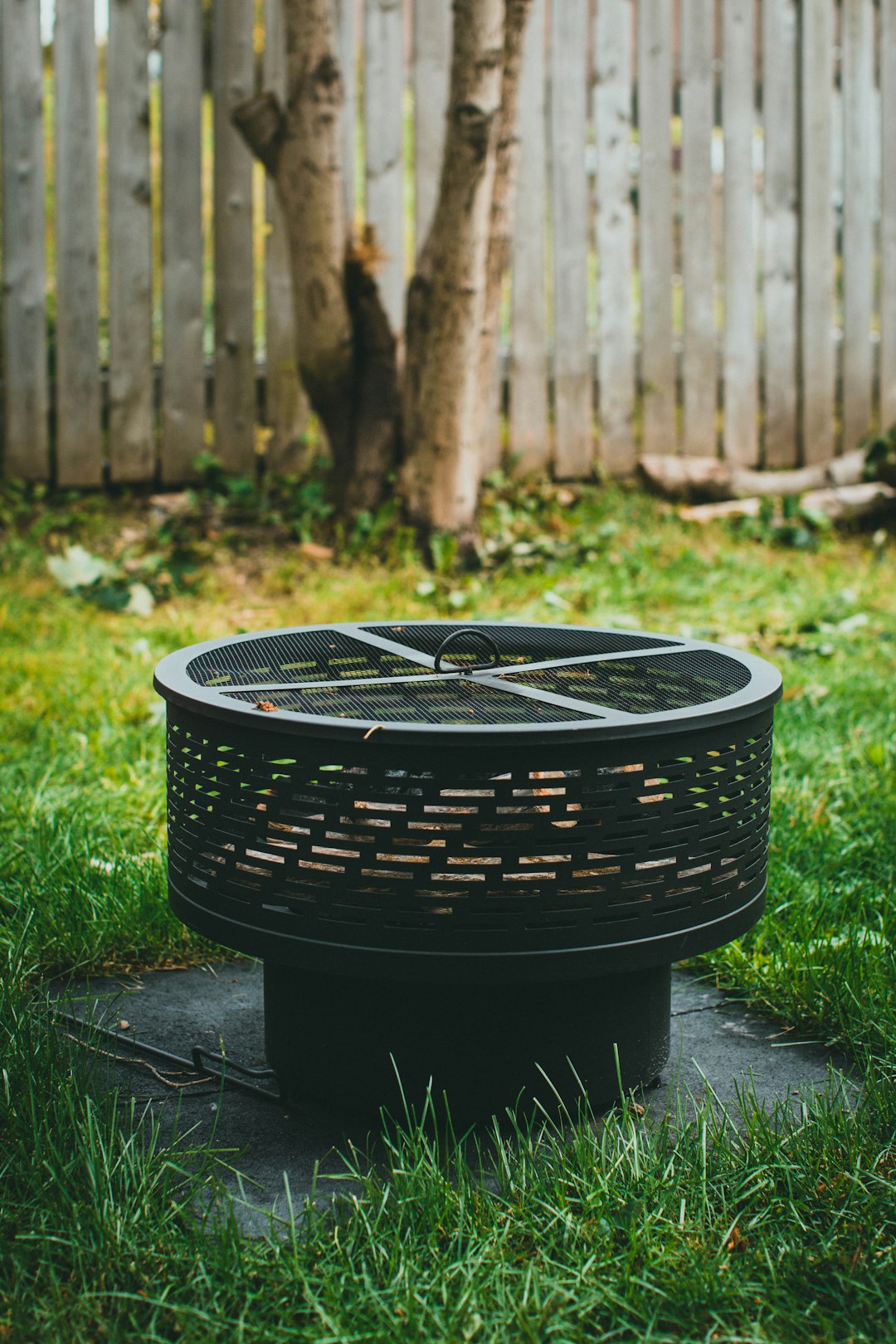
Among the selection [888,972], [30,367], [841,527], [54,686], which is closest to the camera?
[888,972]

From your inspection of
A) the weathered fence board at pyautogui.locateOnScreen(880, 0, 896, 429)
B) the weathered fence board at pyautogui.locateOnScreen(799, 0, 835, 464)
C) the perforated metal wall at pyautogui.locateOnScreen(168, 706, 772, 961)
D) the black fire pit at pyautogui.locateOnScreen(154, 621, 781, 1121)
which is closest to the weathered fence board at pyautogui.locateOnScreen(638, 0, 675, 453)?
the weathered fence board at pyautogui.locateOnScreen(799, 0, 835, 464)

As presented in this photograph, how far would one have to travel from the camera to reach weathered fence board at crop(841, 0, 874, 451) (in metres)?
6.88

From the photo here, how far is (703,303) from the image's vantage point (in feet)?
21.5

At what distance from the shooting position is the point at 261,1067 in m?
2.20

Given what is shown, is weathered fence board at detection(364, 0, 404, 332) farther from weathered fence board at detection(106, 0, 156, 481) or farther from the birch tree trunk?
weathered fence board at detection(106, 0, 156, 481)

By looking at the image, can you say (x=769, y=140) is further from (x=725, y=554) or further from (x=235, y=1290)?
(x=235, y=1290)

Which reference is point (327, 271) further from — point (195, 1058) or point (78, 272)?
point (195, 1058)

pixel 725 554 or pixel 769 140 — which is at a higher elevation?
pixel 769 140

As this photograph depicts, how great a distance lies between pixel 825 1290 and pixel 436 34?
5.82m

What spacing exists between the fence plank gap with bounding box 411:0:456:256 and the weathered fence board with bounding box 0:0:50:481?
1759 millimetres

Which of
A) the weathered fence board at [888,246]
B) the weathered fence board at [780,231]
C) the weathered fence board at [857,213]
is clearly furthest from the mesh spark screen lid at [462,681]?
the weathered fence board at [888,246]

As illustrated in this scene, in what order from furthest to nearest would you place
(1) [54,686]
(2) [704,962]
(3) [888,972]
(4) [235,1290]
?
(1) [54,686], (2) [704,962], (3) [888,972], (4) [235,1290]

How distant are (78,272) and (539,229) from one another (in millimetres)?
2294

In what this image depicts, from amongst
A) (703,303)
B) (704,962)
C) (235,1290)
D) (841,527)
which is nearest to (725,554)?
(841,527)
